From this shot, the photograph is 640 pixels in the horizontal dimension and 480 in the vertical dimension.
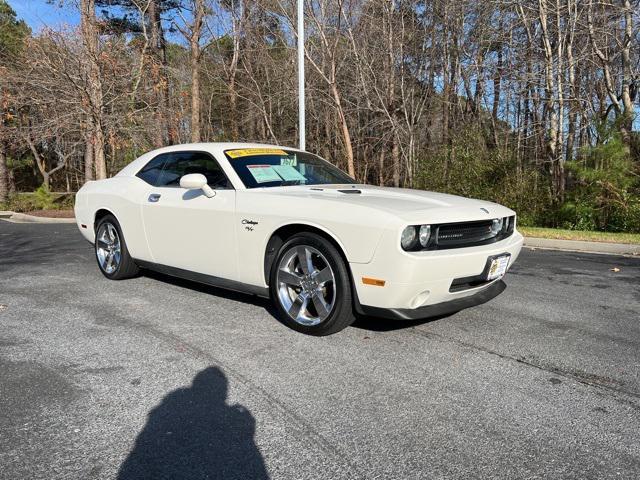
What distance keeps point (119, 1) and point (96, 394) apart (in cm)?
2759

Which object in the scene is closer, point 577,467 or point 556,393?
point 577,467

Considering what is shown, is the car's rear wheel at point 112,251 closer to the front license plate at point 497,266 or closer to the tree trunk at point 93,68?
the front license plate at point 497,266

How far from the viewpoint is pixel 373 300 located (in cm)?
347

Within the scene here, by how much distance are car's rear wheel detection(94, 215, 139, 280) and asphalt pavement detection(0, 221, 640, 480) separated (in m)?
0.71

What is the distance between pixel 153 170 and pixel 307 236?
241 centimetres

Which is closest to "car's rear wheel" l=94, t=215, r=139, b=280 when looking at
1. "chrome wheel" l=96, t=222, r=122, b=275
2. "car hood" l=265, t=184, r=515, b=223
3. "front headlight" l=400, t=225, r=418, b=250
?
"chrome wheel" l=96, t=222, r=122, b=275

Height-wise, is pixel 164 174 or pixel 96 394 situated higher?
pixel 164 174

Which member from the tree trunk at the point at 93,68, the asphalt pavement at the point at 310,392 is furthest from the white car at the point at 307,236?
the tree trunk at the point at 93,68

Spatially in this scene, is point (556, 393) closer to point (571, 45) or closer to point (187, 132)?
point (571, 45)

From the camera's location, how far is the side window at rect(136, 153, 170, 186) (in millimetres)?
5290

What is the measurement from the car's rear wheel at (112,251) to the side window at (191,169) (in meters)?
0.91

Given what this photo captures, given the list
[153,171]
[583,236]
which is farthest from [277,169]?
[583,236]

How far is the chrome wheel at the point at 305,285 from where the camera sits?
3773 millimetres

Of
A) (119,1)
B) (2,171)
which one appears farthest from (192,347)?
(119,1)
